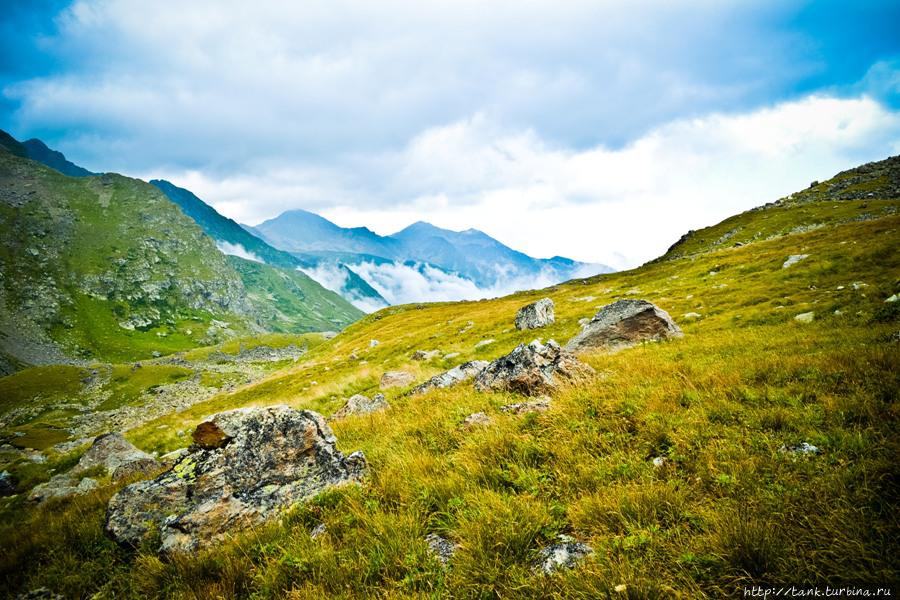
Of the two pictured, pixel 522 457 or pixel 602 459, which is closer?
pixel 602 459

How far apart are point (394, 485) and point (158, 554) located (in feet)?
13.2

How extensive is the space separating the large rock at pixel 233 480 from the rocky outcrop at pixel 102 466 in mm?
6729

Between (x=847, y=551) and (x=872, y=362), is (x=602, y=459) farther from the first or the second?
(x=872, y=362)

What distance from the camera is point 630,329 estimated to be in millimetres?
18562

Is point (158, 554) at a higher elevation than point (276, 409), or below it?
below

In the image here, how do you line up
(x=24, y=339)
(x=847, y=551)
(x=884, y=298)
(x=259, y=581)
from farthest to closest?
(x=24, y=339) < (x=884, y=298) < (x=259, y=581) < (x=847, y=551)

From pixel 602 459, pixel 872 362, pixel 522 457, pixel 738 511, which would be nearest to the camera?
pixel 738 511

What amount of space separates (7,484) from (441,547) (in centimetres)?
3021

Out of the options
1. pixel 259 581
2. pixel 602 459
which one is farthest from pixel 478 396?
pixel 259 581

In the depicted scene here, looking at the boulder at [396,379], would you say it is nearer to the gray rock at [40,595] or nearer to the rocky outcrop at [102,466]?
the rocky outcrop at [102,466]

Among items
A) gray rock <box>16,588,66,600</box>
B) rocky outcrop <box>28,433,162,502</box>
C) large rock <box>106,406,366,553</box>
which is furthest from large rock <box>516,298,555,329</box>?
gray rock <box>16,588,66,600</box>

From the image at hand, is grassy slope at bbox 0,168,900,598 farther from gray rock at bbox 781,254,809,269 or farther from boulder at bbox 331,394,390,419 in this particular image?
gray rock at bbox 781,254,809,269

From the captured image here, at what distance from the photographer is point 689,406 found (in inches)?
292

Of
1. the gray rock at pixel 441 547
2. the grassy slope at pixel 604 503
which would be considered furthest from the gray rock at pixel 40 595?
the gray rock at pixel 441 547
